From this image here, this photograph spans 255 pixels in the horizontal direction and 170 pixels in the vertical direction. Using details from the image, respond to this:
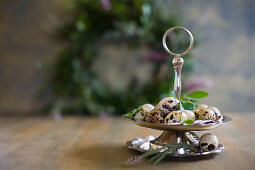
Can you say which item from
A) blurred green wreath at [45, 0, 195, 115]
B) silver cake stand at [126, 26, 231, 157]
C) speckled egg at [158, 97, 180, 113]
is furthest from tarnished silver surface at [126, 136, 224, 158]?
blurred green wreath at [45, 0, 195, 115]

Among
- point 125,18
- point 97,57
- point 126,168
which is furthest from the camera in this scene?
point 97,57

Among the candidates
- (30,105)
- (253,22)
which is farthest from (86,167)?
(253,22)

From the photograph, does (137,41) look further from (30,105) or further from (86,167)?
(86,167)

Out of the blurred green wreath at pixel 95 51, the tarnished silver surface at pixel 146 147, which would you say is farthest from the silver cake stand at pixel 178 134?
the blurred green wreath at pixel 95 51

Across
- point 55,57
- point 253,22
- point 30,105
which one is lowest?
point 30,105

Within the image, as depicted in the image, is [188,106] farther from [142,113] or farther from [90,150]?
[90,150]

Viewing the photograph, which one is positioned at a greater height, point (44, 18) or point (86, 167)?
point (44, 18)
